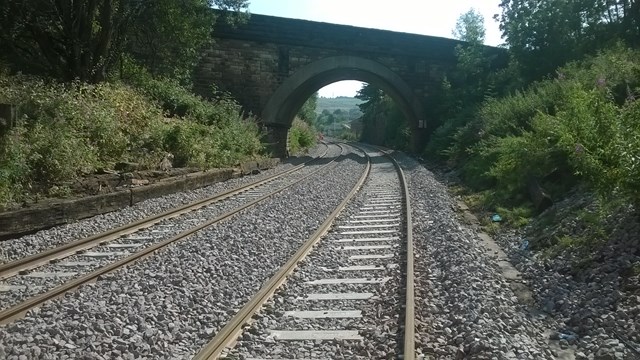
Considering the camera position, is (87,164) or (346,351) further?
(87,164)

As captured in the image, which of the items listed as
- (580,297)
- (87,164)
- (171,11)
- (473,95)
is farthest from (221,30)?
(580,297)

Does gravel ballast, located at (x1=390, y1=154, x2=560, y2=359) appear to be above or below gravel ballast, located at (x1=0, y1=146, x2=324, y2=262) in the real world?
above

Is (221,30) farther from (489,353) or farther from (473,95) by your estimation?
(489,353)

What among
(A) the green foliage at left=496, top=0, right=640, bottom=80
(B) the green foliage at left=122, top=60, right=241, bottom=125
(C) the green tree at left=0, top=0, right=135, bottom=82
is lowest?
(B) the green foliage at left=122, top=60, right=241, bottom=125

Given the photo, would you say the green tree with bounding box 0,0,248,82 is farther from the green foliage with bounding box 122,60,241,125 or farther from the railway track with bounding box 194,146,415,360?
the railway track with bounding box 194,146,415,360

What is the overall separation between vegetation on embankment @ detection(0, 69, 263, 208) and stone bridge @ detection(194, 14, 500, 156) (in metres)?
7.23

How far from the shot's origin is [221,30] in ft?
87.9

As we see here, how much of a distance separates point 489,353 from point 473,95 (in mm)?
26496

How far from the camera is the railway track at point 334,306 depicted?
169 inches

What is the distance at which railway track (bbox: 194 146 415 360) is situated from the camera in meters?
4.29

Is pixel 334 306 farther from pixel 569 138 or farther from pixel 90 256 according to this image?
pixel 569 138

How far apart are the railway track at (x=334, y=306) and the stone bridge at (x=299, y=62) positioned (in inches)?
784

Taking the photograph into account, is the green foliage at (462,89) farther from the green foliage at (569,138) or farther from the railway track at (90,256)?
the railway track at (90,256)

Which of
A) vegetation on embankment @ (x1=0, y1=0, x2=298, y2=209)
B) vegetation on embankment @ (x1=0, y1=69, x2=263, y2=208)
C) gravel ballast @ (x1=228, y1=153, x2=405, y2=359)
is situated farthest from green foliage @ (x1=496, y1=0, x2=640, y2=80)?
gravel ballast @ (x1=228, y1=153, x2=405, y2=359)
